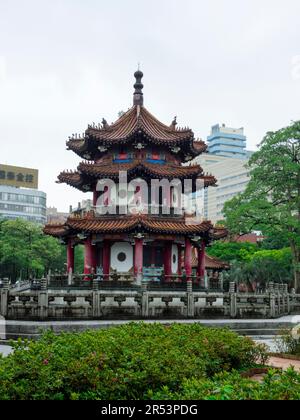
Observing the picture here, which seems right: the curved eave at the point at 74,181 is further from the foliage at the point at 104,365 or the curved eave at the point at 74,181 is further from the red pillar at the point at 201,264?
the foliage at the point at 104,365

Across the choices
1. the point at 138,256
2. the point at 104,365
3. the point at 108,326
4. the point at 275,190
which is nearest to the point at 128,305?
the point at 108,326

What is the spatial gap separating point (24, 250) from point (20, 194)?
48.0 m

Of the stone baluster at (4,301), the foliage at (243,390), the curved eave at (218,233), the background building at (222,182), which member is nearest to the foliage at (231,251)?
the curved eave at (218,233)

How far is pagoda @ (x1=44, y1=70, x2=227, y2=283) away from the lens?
3002 cm

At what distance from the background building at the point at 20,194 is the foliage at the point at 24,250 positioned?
39770 millimetres

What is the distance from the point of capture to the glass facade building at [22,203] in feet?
370

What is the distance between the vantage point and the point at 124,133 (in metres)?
32.5

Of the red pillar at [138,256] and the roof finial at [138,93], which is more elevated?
the roof finial at [138,93]

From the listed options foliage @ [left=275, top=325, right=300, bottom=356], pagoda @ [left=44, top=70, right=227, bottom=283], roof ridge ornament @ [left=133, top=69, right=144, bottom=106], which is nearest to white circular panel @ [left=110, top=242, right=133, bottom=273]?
pagoda @ [left=44, top=70, right=227, bottom=283]

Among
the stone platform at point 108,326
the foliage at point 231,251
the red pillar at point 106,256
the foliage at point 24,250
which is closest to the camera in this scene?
the stone platform at point 108,326

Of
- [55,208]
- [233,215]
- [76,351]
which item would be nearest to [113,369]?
[76,351]

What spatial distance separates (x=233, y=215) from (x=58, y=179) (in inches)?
576

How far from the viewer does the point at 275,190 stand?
42.7m

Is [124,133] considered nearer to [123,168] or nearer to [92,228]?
[123,168]
